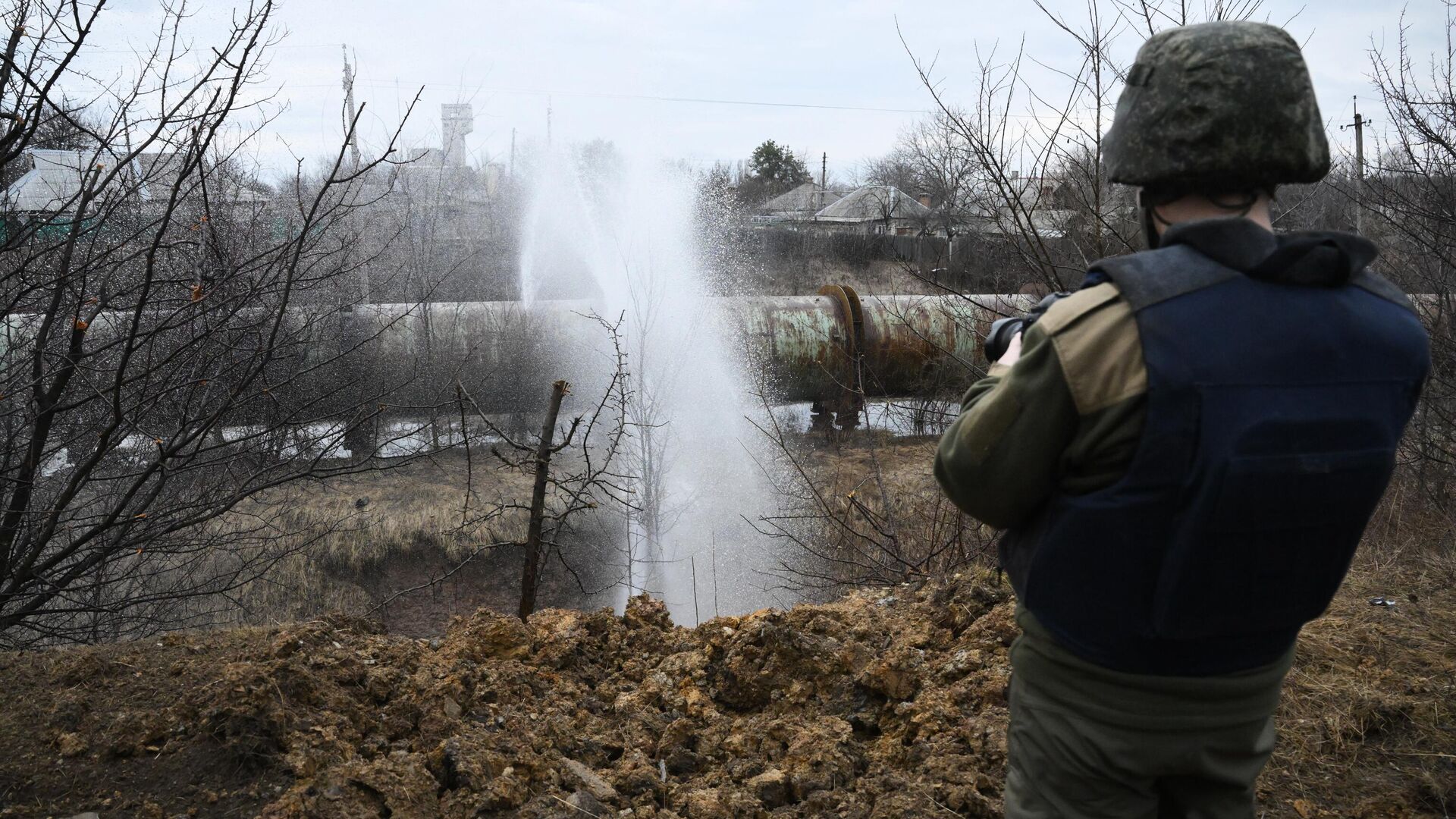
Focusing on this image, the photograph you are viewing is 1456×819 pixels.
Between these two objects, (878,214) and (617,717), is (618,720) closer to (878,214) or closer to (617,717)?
(617,717)

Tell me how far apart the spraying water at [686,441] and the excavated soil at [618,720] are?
7.48m

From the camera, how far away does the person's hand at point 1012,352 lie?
1623 mm

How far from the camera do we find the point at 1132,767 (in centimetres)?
150

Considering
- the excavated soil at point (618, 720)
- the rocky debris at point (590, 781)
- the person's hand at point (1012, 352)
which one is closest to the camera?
the person's hand at point (1012, 352)

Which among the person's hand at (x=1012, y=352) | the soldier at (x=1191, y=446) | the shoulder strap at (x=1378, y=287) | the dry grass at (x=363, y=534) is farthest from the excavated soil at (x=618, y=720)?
the dry grass at (x=363, y=534)

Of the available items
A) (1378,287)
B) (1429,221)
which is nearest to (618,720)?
(1378,287)

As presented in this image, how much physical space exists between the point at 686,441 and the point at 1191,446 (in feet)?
→ 40.8

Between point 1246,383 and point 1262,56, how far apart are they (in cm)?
55

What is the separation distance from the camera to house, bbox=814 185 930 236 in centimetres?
3762

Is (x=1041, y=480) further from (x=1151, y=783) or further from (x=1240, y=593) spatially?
(x=1151, y=783)

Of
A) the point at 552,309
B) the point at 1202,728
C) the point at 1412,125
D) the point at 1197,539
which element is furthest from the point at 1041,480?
the point at 552,309

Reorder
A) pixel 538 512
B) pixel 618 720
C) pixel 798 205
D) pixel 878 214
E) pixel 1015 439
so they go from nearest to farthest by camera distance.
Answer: pixel 1015 439
pixel 618 720
pixel 538 512
pixel 878 214
pixel 798 205

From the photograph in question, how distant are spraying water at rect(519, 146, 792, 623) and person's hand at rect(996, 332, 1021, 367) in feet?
31.7

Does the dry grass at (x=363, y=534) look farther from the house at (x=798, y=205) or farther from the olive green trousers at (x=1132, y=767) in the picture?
the house at (x=798, y=205)
